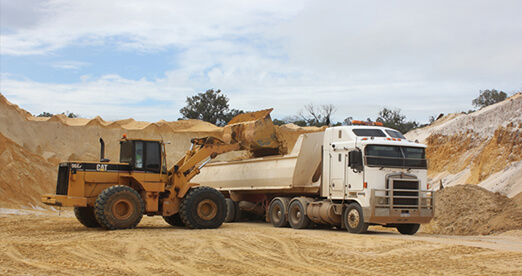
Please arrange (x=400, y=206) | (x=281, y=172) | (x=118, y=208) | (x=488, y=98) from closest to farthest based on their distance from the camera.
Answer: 1. (x=400, y=206)
2. (x=118, y=208)
3. (x=281, y=172)
4. (x=488, y=98)

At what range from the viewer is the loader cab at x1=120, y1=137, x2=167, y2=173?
55.8 ft

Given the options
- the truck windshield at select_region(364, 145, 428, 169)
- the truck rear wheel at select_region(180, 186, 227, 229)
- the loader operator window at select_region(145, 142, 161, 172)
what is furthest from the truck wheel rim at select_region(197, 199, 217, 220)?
the truck windshield at select_region(364, 145, 428, 169)

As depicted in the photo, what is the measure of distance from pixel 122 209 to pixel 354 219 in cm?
666

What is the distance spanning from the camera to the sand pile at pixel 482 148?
2797 cm

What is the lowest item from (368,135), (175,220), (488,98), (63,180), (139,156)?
(175,220)

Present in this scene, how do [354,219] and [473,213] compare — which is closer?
[354,219]

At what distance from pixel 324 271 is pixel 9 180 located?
24.3 meters

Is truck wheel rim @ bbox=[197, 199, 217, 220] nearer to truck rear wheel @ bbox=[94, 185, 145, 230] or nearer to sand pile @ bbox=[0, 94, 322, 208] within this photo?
truck rear wheel @ bbox=[94, 185, 145, 230]

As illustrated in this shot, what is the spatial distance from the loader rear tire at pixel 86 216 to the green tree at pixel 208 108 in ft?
143

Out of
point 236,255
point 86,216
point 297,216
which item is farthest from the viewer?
point 297,216

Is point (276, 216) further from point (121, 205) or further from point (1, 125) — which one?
point (1, 125)

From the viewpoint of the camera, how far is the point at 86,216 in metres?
17.4

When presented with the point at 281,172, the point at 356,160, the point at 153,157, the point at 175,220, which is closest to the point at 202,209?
the point at 175,220

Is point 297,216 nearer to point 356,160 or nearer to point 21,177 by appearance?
point 356,160
